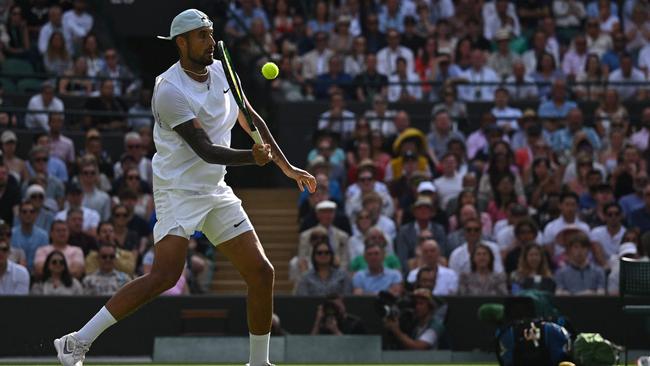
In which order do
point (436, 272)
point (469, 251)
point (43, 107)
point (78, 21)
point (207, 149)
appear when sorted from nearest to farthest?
point (207, 149) < point (436, 272) < point (469, 251) < point (43, 107) < point (78, 21)

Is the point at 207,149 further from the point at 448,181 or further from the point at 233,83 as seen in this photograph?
the point at 448,181

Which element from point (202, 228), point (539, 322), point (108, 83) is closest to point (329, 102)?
point (108, 83)

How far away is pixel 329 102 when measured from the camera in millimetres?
18125

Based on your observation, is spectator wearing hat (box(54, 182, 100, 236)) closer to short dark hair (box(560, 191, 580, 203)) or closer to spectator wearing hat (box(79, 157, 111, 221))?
spectator wearing hat (box(79, 157, 111, 221))

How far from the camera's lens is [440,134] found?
17.1m

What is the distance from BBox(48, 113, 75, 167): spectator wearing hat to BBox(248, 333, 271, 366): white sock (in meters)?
8.41

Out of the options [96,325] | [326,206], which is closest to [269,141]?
[96,325]

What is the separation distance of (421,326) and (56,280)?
3.50m

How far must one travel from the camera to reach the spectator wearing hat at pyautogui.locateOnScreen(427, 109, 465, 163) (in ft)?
55.6

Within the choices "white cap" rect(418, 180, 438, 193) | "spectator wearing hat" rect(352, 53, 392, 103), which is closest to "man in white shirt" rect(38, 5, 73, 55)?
"spectator wearing hat" rect(352, 53, 392, 103)

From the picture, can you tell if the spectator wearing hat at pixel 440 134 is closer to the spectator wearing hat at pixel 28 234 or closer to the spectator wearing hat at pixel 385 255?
the spectator wearing hat at pixel 385 255

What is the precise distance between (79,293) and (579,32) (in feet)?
31.8

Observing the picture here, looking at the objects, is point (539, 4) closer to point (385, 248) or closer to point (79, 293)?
point (385, 248)

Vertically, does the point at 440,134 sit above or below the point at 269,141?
below
